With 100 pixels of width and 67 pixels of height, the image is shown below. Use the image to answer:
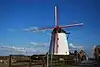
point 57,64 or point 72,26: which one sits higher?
point 72,26

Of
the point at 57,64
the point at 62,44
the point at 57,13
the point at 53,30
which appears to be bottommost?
the point at 57,64

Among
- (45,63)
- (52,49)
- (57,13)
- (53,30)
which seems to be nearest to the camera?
(45,63)

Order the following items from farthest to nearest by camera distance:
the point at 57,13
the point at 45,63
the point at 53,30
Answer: the point at 57,13, the point at 53,30, the point at 45,63

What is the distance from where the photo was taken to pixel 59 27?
56.4 meters

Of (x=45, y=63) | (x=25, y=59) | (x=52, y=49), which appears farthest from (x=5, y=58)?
(x=52, y=49)

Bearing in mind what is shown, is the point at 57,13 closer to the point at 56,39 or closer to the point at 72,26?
the point at 72,26

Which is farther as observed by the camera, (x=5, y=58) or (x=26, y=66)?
(x=26, y=66)

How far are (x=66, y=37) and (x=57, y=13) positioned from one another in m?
7.89

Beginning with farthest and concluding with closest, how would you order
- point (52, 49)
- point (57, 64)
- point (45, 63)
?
point (52, 49)
point (57, 64)
point (45, 63)

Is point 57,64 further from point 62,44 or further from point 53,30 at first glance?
point 53,30

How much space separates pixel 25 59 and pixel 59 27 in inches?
1504

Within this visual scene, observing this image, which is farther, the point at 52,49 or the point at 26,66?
the point at 52,49

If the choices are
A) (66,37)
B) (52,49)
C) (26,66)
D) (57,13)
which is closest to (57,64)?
(26,66)

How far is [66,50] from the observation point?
52562mm
